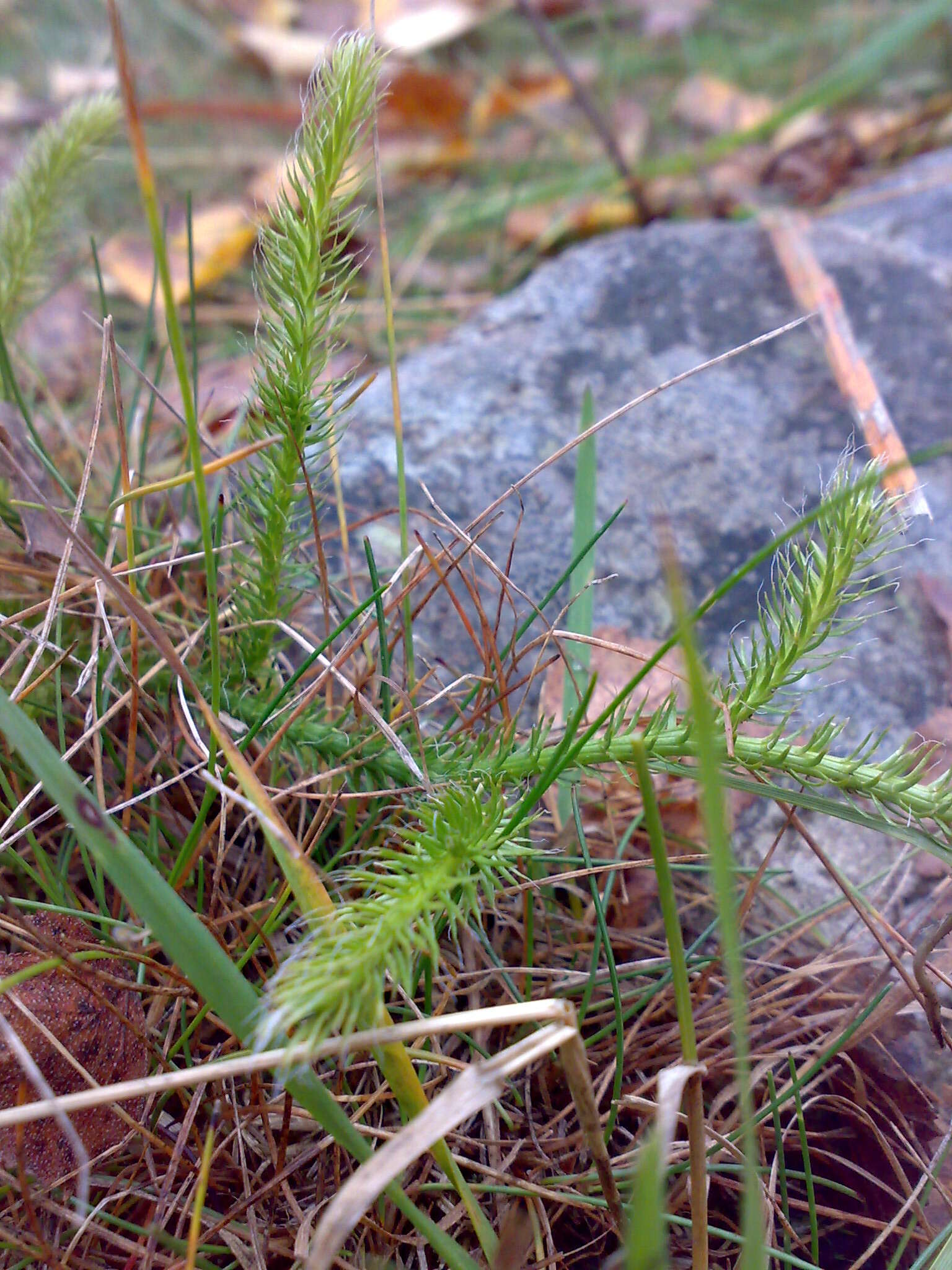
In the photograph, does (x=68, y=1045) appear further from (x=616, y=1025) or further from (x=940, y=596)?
(x=940, y=596)

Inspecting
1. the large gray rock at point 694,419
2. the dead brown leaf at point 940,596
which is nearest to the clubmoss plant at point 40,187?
the large gray rock at point 694,419

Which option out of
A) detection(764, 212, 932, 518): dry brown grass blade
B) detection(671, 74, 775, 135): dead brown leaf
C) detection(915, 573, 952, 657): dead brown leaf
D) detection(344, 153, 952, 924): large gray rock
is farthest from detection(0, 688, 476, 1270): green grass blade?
detection(671, 74, 775, 135): dead brown leaf

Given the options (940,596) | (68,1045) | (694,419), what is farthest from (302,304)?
(940,596)

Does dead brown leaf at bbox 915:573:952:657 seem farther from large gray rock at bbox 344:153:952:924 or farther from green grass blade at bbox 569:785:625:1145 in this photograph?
green grass blade at bbox 569:785:625:1145

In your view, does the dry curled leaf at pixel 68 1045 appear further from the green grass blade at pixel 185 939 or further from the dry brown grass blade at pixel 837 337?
the dry brown grass blade at pixel 837 337

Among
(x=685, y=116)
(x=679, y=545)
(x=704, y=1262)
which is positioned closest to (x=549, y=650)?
(x=679, y=545)

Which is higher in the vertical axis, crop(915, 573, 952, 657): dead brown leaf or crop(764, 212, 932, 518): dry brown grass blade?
crop(764, 212, 932, 518): dry brown grass blade
